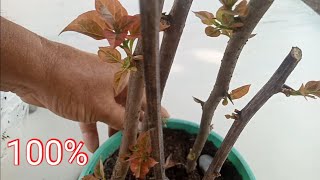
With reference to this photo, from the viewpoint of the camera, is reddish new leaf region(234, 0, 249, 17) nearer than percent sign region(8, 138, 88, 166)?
Yes

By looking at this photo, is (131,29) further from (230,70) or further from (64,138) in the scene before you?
(64,138)

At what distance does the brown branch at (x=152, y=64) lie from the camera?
13 cm

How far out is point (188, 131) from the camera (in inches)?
16.4

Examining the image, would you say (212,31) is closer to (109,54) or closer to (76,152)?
(109,54)

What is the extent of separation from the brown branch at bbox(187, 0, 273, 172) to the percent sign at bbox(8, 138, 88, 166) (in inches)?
8.8

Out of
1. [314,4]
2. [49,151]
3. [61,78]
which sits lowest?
[49,151]

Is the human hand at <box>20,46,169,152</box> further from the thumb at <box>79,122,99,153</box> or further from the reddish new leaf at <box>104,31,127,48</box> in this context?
the reddish new leaf at <box>104,31,127,48</box>

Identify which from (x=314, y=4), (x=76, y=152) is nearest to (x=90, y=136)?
(x=76, y=152)

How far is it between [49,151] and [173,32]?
1.15ft

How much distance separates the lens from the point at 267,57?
2.00 feet

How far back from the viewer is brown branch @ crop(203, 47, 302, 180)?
216 millimetres

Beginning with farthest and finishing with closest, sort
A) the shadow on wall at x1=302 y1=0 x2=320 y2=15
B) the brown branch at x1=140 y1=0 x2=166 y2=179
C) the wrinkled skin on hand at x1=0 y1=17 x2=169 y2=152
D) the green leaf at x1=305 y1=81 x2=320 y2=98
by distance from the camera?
the shadow on wall at x1=302 y1=0 x2=320 y2=15 < the wrinkled skin on hand at x1=0 y1=17 x2=169 y2=152 < the green leaf at x1=305 y1=81 x2=320 y2=98 < the brown branch at x1=140 y1=0 x2=166 y2=179

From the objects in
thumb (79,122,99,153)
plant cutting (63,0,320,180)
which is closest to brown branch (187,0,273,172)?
plant cutting (63,0,320,180)

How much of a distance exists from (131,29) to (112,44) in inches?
0.5
